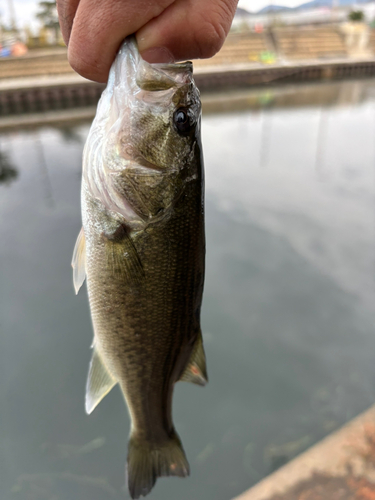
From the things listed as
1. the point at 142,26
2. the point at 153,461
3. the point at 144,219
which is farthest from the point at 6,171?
the point at 142,26

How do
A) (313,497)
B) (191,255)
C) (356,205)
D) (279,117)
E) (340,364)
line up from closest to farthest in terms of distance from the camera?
(191,255) < (313,497) < (340,364) < (356,205) < (279,117)

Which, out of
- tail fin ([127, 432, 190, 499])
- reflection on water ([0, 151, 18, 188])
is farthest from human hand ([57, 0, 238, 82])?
reflection on water ([0, 151, 18, 188])

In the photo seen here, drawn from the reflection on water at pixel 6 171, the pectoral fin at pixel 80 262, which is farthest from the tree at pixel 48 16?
the pectoral fin at pixel 80 262

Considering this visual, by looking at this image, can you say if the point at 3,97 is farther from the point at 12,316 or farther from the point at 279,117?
the point at 12,316

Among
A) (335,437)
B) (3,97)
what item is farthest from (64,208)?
(3,97)

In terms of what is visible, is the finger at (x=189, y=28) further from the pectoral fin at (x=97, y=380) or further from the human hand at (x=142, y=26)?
the pectoral fin at (x=97, y=380)

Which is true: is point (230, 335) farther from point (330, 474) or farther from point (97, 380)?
point (97, 380)

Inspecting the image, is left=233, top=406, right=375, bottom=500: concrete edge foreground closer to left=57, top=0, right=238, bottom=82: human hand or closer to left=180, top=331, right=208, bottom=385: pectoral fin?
left=180, top=331, right=208, bottom=385: pectoral fin
